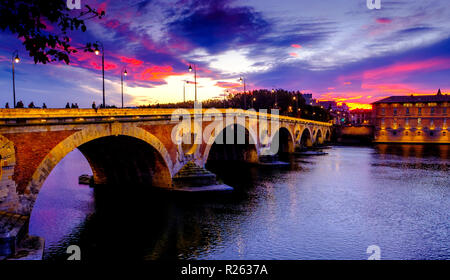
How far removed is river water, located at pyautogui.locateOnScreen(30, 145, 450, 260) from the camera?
1792 centimetres

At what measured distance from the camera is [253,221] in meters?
22.8

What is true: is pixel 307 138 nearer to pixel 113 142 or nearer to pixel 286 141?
pixel 286 141

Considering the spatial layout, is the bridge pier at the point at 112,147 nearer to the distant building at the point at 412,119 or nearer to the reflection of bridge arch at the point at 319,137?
the reflection of bridge arch at the point at 319,137

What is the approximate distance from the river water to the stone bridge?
2.49 meters

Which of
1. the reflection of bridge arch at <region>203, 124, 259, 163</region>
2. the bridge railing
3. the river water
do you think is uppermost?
the bridge railing

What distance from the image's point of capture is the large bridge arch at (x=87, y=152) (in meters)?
18.0

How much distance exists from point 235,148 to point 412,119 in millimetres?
82283

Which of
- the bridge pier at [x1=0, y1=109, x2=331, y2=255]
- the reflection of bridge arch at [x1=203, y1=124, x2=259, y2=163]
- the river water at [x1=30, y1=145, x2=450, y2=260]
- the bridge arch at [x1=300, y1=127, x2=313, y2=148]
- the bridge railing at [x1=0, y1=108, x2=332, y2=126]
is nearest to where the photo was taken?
the bridge pier at [x1=0, y1=109, x2=331, y2=255]

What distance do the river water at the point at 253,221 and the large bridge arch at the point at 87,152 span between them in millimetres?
2310

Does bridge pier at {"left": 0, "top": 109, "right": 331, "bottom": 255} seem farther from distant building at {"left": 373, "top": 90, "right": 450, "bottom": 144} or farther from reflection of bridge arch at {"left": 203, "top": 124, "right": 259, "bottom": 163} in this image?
distant building at {"left": 373, "top": 90, "right": 450, "bottom": 144}

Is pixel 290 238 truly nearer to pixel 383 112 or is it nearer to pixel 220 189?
pixel 220 189

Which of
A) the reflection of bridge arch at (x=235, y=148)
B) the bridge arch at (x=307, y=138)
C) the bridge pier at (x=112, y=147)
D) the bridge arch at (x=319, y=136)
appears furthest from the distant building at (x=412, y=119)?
the bridge pier at (x=112, y=147)

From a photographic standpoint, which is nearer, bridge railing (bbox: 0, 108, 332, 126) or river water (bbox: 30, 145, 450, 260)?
river water (bbox: 30, 145, 450, 260)

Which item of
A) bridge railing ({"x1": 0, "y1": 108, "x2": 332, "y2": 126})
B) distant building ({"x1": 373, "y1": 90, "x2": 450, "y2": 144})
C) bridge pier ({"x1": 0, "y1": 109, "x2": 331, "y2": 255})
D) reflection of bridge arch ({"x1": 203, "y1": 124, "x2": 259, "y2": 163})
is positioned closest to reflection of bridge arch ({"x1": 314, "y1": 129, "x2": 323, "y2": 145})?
distant building ({"x1": 373, "y1": 90, "x2": 450, "y2": 144})
